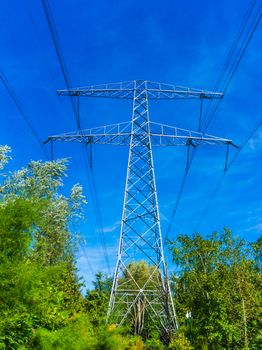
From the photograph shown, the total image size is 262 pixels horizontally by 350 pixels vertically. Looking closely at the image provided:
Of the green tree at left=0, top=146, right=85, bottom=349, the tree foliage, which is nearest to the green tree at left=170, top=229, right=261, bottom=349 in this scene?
the tree foliage

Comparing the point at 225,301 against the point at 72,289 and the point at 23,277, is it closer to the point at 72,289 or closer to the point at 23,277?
the point at 72,289

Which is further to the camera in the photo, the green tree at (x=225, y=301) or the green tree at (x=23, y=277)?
the green tree at (x=225, y=301)

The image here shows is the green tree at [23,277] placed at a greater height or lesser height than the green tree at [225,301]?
lesser

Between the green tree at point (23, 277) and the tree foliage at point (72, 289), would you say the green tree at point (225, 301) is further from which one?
the green tree at point (23, 277)

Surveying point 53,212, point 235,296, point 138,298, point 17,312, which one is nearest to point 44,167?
point 53,212

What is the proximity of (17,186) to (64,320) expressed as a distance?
33.1ft

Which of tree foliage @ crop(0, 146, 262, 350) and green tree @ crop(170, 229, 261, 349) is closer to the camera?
tree foliage @ crop(0, 146, 262, 350)

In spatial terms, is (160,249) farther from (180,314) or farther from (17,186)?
(180,314)

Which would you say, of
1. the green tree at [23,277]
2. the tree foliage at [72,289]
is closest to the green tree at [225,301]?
the tree foliage at [72,289]

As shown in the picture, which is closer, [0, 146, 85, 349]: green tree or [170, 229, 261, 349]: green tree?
[0, 146, 85, 349]: green tree

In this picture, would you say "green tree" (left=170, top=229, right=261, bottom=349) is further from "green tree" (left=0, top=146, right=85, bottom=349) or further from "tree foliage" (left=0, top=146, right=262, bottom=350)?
"green tree" (left=0, top=146, right=85, bottom=349)

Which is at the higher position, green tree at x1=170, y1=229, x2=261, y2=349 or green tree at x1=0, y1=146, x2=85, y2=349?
green tree at x1=170, y1=229, x2=261, y2=349

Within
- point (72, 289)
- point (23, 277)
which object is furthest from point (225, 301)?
point (23, 277)

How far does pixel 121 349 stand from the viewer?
745 inches
